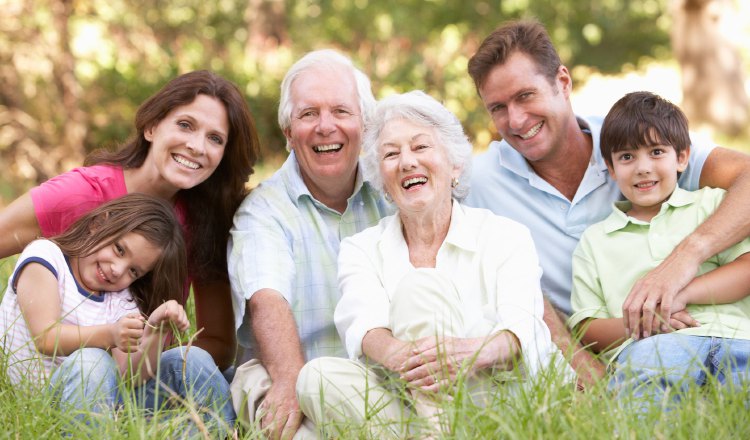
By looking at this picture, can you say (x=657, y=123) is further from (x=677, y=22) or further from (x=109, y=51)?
(x=677, y=22)

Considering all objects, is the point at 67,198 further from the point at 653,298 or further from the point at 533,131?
the point at 653,298

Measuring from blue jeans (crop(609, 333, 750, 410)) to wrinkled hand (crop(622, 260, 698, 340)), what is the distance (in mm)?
73

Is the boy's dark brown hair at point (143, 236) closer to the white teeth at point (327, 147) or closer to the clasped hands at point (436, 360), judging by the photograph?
the white teeth at point (327, 147)

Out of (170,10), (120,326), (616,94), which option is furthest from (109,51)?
(120,326)

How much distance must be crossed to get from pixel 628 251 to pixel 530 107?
2.64 ft

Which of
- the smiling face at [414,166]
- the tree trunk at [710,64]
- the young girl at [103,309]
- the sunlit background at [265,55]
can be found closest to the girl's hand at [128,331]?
the young girl at [103,309]

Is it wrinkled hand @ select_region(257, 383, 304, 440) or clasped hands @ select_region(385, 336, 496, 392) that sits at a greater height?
clasped hands @ select_region(385, 336, 496, 392)

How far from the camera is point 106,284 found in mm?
3232

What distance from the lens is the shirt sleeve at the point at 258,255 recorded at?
11.2 ft

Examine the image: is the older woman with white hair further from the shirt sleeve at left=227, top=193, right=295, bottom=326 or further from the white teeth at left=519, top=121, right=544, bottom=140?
the white teeth at left=519, top=121, right=544, bottom=140

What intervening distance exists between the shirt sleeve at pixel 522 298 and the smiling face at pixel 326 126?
84 cm

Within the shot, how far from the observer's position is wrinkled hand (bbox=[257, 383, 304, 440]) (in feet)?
10.00

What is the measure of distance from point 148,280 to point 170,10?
964 centimetres

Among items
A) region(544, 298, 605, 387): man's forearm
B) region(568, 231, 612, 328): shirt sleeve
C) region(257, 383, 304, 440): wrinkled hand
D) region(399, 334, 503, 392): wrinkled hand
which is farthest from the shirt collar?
region(257, 383, 304, 440): wrinkled hand
